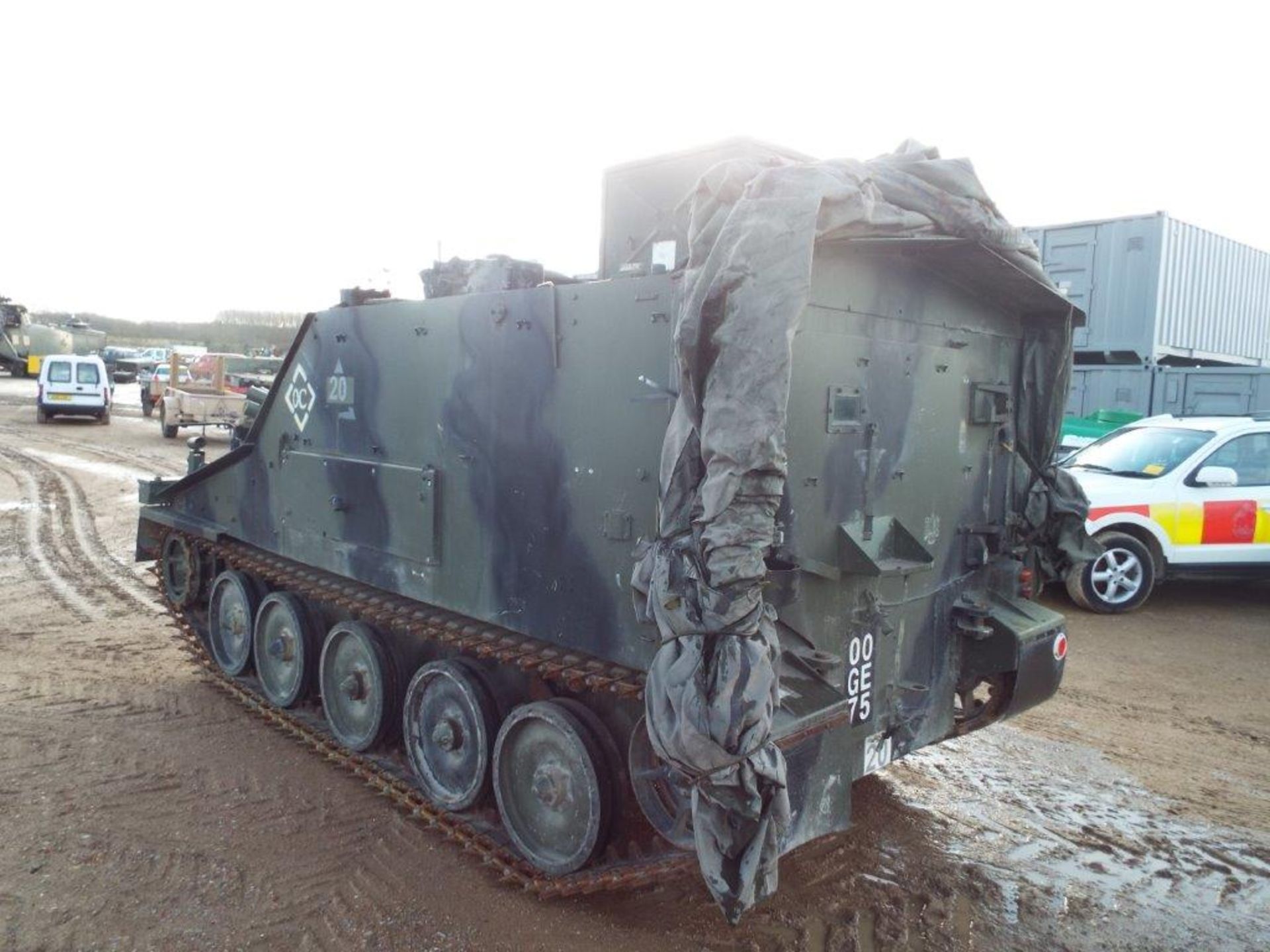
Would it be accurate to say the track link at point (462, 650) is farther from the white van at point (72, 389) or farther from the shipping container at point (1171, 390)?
the white van at point (72, 389)

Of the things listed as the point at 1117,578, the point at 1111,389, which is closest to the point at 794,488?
the point at 1117,578

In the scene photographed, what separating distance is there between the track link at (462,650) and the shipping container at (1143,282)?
1214 cm

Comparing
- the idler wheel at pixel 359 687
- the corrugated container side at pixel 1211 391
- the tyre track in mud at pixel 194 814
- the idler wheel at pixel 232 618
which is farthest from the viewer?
the corrugated container side at pixel 1211 391

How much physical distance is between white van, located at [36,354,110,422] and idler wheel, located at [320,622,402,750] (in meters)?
21.9

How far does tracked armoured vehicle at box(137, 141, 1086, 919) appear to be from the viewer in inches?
121

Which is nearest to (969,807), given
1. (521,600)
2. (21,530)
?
(521,600)

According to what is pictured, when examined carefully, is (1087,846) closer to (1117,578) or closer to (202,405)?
(1117,578)

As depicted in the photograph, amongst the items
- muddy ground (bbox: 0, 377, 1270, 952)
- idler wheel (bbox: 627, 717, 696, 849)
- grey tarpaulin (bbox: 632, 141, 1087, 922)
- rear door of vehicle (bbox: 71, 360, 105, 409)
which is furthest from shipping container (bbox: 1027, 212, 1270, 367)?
rear door of vehicle (bbox: 71, 360, 105, 409)

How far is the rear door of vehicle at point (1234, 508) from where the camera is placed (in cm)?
877

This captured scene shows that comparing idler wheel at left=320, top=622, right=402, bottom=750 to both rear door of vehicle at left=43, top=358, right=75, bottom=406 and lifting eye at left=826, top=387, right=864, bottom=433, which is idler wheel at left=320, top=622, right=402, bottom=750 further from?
rear door of vehicle at left=43, top=358, right=75, bottom=406

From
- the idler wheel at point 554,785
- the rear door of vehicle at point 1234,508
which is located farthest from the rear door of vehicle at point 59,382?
the rear door of vehicle at point 1234,508

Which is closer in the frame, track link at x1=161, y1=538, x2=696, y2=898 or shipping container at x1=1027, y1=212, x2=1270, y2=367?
track link at x1=161, y1=538, x2=696, y2=898

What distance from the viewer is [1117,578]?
351 inches

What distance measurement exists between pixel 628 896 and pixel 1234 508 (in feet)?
23.7
